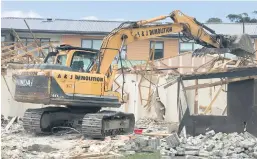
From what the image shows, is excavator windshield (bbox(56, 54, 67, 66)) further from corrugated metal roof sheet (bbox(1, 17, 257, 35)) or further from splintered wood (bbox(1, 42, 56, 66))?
corrugated metal roof sheet (bbox(1, 17, 257, 35))

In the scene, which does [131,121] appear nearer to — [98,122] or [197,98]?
[98,122]

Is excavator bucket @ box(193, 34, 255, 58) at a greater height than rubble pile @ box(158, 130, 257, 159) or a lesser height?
greater

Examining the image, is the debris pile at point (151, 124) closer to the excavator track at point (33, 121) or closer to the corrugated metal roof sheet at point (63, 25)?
the excavator track at point (33, 121)

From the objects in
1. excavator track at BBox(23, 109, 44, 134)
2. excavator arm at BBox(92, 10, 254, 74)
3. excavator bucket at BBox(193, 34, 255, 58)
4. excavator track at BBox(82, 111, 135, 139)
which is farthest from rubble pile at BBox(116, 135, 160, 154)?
excavator bucket at BBox(193, 34, 255, 58)

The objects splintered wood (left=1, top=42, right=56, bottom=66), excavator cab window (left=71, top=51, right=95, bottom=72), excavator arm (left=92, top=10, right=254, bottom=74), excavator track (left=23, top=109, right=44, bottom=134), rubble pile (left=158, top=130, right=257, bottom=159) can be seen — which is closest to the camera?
rubble pile (left=158, top=130, right=257, bottom=159)

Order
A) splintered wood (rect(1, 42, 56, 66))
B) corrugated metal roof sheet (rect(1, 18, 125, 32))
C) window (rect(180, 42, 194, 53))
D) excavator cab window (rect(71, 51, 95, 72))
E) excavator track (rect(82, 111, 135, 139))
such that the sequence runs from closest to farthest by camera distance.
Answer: excavator track (rect(82, 111, 135, 139))
excavator cab window (rect(71, 51, 95, 72))
splintered wood (rect(1, 42, 56, 66))
window (rect(180, 42, 194, 53))
corrugated metal roof sheet (rect(1, 18, 125, 32))

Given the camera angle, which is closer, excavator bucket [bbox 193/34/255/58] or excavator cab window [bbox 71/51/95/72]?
excavator cab window [bbox 71/51/95/72]

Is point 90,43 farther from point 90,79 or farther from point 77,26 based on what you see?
point 90,79

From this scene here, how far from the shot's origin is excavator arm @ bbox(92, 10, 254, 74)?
50.5ft

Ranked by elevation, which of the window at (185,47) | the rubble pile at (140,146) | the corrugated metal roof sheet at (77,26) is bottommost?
the rubble pile at (140,146)

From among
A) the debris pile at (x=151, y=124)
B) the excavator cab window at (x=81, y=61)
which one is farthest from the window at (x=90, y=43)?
the excavator cab window at (x=81, y=61)

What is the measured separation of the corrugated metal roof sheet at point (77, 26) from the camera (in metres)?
35.0

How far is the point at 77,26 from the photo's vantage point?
35594mm

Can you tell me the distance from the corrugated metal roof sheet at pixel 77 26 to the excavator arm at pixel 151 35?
62.3ft
